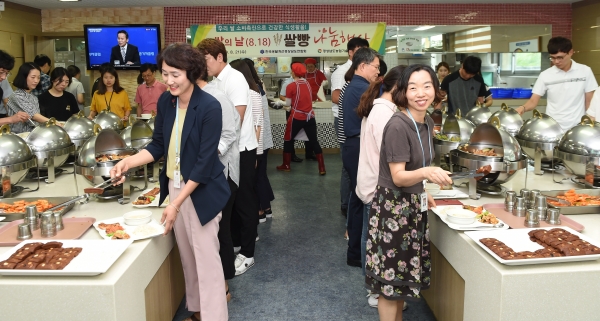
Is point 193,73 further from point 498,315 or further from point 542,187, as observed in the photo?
point 542,187

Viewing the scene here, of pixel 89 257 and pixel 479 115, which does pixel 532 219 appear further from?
pixel 479 115

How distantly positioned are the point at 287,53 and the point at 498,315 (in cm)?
751

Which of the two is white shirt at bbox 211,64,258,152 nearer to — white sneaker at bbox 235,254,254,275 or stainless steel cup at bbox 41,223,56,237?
white sneaker at bbox 235,254,254,275

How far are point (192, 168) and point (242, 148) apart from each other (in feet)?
3.83

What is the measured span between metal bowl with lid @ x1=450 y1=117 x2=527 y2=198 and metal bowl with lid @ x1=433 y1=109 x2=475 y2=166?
1.29 ft

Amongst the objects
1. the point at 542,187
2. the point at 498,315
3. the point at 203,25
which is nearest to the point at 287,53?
the point at 203,25

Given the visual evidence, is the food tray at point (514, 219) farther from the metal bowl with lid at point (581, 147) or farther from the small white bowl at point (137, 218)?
the small white bowl at point (137, 218)

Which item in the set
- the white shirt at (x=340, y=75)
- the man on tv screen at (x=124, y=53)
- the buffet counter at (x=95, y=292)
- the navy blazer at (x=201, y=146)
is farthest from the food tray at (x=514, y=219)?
the man on tv screen at (x=124, y=53)

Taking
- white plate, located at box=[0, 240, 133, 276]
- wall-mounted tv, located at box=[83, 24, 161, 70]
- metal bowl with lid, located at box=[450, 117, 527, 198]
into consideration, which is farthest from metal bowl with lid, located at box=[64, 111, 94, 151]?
wall-mounted tv, located at box=[83, 24, 161, 70]

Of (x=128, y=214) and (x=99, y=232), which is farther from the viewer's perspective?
(x=128, y=214)

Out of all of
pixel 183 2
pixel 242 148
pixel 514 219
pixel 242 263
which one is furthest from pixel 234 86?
pixel 183 2

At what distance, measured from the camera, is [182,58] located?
7.80ft

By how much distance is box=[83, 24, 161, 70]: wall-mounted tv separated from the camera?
28.7 ft

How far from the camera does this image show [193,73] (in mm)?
2449
